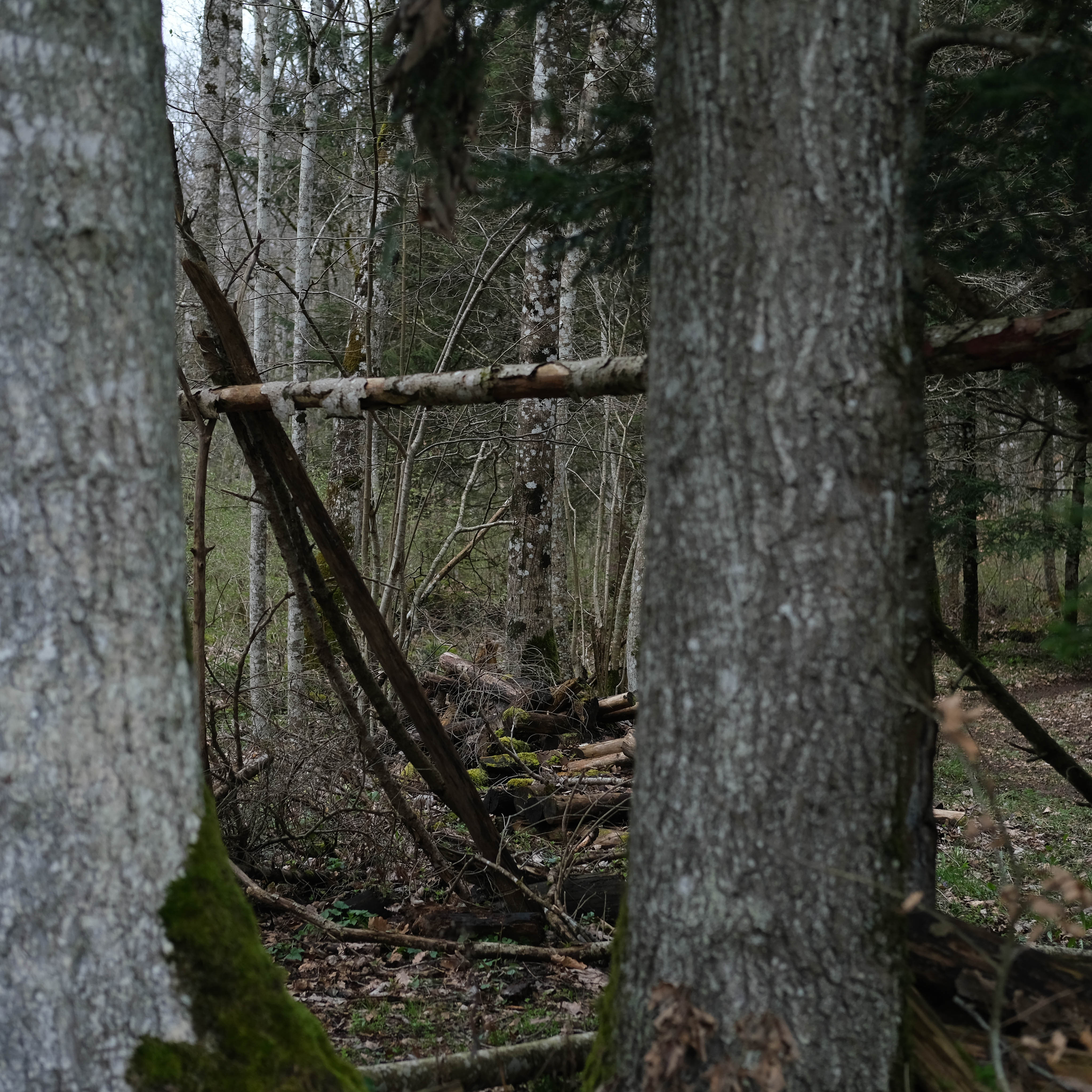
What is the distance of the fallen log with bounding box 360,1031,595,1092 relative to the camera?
3.00m

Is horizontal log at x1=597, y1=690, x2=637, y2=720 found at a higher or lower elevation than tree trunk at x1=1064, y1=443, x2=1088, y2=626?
lower

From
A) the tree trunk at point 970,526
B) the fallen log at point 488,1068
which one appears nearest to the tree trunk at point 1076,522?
the tree trunk at point 970,526

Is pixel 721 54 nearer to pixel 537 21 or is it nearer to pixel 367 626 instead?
pixel 367 626

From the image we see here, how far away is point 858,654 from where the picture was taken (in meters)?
2.27

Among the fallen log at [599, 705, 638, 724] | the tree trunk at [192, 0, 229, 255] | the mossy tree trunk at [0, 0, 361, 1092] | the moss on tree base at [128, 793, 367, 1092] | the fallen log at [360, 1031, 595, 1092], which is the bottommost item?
the fallen log at [599, 705, 638, 724]

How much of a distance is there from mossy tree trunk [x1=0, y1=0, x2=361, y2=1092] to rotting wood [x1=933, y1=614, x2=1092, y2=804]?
9.64 ft

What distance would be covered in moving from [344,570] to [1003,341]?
292 centimetres

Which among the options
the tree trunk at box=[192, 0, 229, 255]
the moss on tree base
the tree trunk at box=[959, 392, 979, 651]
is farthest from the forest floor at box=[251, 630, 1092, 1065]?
the tree trunk at box=[192, 0, 229, 255]

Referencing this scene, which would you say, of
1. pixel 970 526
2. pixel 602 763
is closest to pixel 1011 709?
pixel 602 763

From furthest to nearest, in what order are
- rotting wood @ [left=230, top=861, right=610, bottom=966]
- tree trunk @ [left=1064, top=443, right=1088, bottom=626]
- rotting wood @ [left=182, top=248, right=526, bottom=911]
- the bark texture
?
rotting wood @ [left=230, top=861, right=610, bottom=966] < rotting wood @ [left=182, top=248, right=526, bottom=911] < tree trunk @ [left=1064, top=443, right=1088, bottom=626] < the bark texture

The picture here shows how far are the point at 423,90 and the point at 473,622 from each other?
9982 millimetres

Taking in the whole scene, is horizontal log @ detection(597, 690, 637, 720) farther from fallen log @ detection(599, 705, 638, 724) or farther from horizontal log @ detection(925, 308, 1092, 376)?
horizontal log @ detection(925, 308, 1092, 376)

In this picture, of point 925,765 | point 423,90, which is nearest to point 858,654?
point 925,765

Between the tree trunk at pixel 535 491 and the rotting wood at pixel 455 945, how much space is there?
6.01 meters
